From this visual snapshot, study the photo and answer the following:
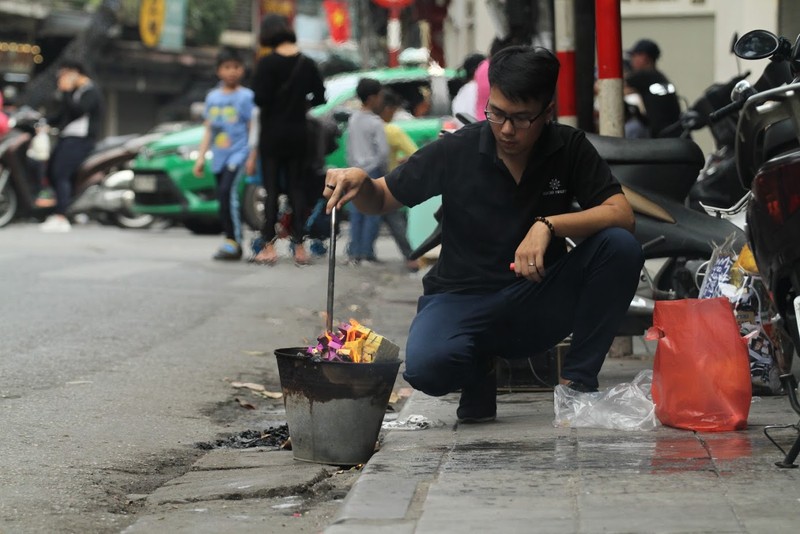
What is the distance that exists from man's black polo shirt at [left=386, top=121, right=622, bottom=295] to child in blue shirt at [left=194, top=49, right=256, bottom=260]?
8069 millimetres

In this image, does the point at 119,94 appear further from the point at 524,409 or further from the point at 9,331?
the point at 524,409

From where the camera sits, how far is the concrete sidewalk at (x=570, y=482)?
12.7 feet

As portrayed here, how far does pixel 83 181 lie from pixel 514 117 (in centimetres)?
1407

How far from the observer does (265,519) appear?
4457 mm

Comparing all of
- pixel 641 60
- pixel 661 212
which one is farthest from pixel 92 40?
pixel 661 212

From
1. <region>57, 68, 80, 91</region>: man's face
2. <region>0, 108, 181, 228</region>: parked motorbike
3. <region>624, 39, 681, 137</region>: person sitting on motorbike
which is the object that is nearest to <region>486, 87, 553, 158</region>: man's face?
<region>624, 39, 681, 137</region>: person sitting on motorbike

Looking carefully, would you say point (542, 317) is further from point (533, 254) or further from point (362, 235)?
point (362, 235)

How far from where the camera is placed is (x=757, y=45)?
5172mm

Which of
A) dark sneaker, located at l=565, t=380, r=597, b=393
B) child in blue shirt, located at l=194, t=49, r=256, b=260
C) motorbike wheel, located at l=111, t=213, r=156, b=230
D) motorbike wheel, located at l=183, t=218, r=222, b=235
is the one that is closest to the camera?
dark sneaker, located at l=565, t=380, r=597, b=393

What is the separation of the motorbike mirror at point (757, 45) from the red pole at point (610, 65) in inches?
92.7

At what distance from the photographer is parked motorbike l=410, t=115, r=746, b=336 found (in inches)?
269

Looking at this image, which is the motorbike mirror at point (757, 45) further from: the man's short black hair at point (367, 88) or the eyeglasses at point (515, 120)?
the man's short black hair at point (367, 88)

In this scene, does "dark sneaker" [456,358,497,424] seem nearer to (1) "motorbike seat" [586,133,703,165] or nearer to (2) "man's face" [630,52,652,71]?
(1) "motorbike seat" [586,133,703,165]

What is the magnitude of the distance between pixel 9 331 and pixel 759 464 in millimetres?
4874
